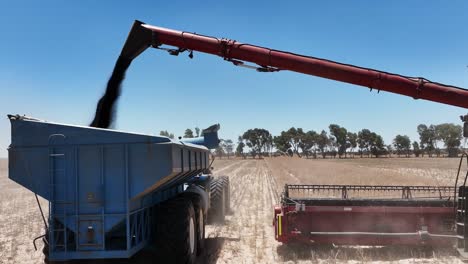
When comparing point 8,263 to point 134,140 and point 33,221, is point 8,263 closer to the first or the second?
point 134,140

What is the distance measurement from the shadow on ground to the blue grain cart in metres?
2.57

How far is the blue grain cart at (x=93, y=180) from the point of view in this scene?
6.36m

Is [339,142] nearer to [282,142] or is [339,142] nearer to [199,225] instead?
[282,142]

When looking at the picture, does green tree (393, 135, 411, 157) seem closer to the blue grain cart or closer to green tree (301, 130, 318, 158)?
green tree (301, 130, 318, 158)

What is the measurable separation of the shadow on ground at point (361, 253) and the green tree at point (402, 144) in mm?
147785

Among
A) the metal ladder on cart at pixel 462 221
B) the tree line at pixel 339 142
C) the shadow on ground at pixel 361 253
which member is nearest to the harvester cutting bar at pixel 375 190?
the shadow on ground at pixel 361 253

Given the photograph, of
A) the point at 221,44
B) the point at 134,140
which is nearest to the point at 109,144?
the point at 134,140

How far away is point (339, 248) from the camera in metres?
8.77

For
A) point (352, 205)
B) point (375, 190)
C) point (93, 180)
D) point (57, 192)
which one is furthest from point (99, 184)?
point (375, 190)

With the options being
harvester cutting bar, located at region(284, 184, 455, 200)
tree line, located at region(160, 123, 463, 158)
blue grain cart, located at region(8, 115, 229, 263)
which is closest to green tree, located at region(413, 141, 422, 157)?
tree line, located at region(160, 123, 463, 158)

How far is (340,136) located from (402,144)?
20836 mm

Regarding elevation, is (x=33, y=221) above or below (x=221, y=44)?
below

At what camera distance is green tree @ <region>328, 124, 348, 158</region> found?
501ft

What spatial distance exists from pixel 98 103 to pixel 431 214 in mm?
7103
